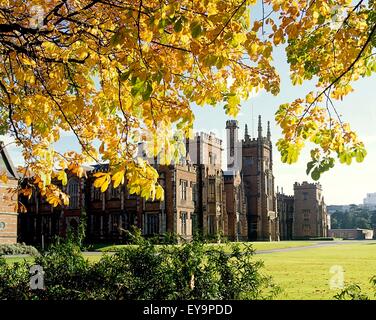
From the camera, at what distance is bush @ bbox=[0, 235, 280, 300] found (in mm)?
6453

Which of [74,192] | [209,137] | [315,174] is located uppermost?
[209,137]

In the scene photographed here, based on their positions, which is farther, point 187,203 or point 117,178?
point 187,203

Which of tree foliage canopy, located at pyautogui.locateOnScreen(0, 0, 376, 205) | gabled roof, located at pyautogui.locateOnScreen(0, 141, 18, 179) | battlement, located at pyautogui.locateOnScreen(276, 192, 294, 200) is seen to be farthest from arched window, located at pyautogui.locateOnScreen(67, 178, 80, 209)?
battlement, located at pyautogui.locateOnScreen(276, 192, 294, 200)

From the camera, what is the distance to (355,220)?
4692 inches

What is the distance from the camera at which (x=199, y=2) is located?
17.7 feet

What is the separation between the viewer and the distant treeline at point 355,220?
11281cm

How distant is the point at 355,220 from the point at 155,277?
122301mm

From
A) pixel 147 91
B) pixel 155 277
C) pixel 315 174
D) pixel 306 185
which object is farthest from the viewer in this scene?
pixel 306 185

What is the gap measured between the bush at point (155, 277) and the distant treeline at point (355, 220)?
11137 centimetres

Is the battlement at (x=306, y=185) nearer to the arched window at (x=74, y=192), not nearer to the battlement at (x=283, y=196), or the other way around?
the battlement at (x=283, y=196)

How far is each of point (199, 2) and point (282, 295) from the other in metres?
7.58

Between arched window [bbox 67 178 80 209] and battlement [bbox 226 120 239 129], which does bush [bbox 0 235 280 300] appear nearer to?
arched window [bbox 67 178 80 209]

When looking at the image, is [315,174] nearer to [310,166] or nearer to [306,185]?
[310,166]

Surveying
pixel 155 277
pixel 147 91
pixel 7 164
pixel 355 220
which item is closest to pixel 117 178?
pixel 147 91
